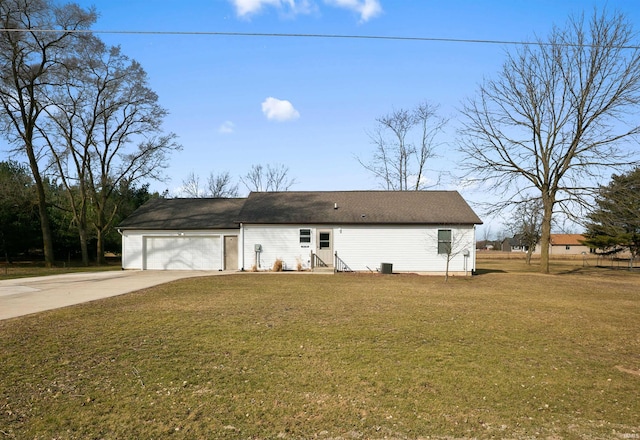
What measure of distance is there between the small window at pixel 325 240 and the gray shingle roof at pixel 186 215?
4.69 meters

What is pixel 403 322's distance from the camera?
9.02 metres

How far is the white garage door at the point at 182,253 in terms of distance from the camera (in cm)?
2361

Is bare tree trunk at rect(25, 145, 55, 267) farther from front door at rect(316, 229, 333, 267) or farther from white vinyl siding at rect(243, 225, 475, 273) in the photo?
front door at rect(316, 229, 333, 267)

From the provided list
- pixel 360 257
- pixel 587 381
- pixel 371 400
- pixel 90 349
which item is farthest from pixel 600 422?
pixel 360 257

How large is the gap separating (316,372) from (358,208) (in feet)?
60.4

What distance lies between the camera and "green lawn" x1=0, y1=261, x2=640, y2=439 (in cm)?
429

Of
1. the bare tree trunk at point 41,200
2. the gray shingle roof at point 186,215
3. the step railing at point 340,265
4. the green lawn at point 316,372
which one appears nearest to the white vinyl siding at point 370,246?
the step railing at point 340,265

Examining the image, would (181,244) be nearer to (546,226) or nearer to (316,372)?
(316,372)

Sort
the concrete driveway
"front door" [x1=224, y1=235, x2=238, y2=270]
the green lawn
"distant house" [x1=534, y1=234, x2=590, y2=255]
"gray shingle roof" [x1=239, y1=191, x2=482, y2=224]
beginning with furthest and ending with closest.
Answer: "distant house" [x1=534, y1=234, x2=590, y2=255]
"front door" [x1=224, y1=235, x2=238, y2=270]
"gray shingle roof" [x1=239, y1=191, x2=482, y2=224]
the concrete driveway
the green lawn

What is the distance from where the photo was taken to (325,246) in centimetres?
2266

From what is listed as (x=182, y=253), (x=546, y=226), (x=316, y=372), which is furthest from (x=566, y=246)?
(x=316, y=372)

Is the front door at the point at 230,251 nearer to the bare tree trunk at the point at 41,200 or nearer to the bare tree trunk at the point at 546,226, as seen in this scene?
the bare tree trunk at the point at 41,200

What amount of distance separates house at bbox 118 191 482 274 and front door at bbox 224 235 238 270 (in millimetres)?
56

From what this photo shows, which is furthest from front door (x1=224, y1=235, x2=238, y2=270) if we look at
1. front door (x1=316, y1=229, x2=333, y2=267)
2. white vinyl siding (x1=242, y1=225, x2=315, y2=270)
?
front door (x1=316, y1=229, x2=333, y2=267)
